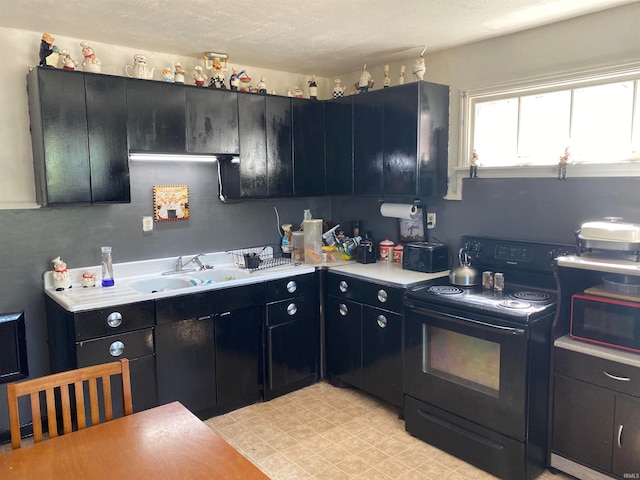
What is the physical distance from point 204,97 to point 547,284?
2.41 metres

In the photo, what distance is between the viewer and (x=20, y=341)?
9.54ft

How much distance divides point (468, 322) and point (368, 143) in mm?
1542

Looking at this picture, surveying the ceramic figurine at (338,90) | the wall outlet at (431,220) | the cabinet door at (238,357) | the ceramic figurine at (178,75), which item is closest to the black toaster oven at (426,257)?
the wall outlet at (431,220)

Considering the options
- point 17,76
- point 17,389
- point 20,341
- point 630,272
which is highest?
point 17,76

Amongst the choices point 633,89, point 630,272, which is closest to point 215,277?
point 630,272

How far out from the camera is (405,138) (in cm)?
331

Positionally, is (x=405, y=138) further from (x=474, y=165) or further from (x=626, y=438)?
(x=626, y=438)

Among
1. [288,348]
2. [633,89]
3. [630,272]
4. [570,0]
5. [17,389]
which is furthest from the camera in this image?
[288,348]

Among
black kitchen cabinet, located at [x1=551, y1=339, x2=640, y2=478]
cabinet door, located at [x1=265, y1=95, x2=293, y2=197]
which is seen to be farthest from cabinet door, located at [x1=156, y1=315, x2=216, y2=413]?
black kitchen cabinet, located at [x1=551, y1=339, x2=640, y2=478]

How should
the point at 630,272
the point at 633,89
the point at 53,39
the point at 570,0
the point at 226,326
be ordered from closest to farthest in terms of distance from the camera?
the point at 630,272 → the point at 570,0 → the point at 633,89 → the point at 53,39 → the point at 226,326

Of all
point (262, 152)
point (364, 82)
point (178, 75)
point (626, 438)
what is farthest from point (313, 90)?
point (626, 438)

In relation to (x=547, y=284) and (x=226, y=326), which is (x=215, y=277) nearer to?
(x=226, y=326)

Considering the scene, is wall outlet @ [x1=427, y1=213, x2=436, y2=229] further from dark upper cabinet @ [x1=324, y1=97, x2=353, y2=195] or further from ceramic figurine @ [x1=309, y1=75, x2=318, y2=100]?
ceramic figurine @ [x1=309, y1=75, x2=318, y2=100]

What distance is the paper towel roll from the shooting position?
11.6ft
